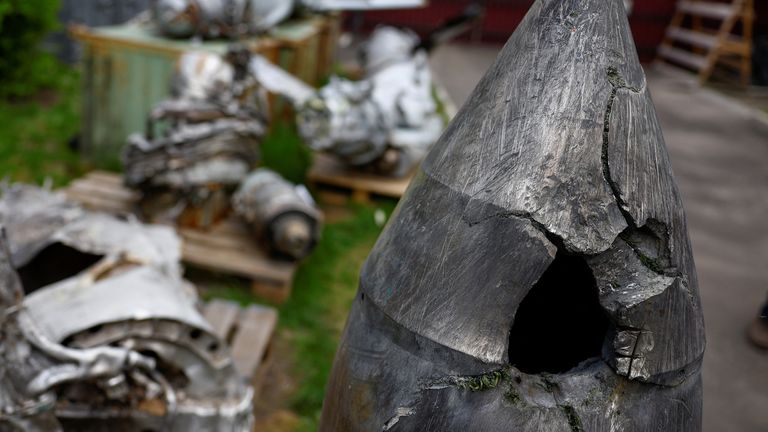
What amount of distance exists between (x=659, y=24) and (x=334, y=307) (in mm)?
11872

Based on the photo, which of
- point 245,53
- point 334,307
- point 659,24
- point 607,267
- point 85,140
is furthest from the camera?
point 659,24

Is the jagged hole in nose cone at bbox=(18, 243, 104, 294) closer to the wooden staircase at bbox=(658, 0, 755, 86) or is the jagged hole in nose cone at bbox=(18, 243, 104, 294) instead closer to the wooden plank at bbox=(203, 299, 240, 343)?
the wooden plank at bbox=(203, 299, 240, 343)

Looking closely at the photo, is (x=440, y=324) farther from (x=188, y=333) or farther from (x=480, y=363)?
(x=188, y=333)

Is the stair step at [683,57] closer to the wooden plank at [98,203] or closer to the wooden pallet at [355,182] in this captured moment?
the wooden pallet at [355,182]

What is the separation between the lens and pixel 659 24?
14.5 metres

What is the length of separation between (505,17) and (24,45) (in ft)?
31.2

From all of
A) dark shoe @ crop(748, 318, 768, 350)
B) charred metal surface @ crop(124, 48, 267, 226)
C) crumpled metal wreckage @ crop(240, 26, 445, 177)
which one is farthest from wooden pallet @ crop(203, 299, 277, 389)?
dark shoe @ crop(748, 318, 768, 350)

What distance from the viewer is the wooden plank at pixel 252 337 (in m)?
3.86

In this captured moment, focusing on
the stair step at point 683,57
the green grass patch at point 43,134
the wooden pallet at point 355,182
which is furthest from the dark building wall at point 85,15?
the stair step at point 683,57

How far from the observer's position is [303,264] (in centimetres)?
553

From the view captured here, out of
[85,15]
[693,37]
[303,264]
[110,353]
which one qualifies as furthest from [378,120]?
[693,37]

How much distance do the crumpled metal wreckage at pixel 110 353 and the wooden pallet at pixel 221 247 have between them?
1691 mm

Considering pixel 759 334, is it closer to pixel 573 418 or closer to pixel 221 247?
pixel 221 247

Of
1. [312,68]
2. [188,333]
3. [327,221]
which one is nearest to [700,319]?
[188,333]
